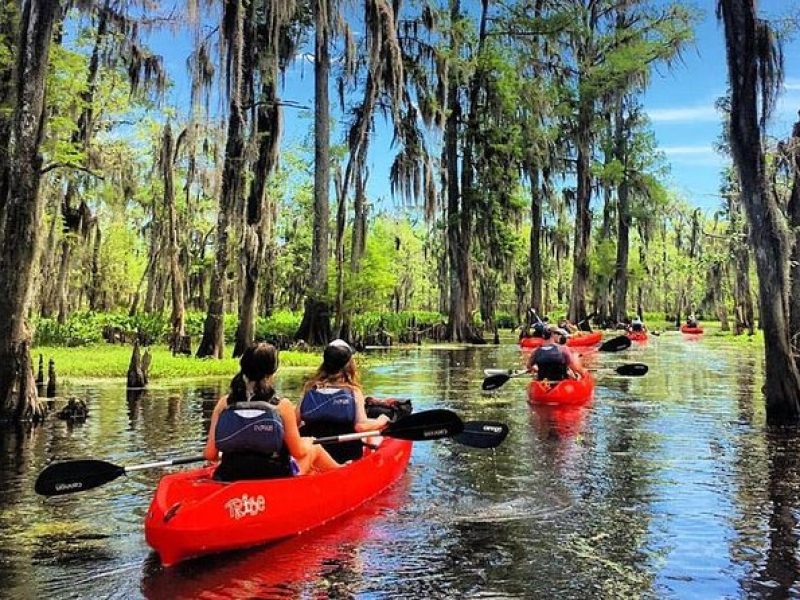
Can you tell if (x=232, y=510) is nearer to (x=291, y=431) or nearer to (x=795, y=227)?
(x=291, y=431)

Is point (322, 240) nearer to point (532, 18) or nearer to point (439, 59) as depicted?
point (439, 59)

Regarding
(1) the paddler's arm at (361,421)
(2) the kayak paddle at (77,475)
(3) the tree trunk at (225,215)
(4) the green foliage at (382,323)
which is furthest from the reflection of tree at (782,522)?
(4) the green foliage at (382,323)

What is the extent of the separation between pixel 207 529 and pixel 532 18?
122 feet

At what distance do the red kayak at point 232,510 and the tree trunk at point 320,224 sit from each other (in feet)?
64.8

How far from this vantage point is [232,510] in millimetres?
6109

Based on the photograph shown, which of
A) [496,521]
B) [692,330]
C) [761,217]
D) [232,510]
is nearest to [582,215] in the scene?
[692,330]

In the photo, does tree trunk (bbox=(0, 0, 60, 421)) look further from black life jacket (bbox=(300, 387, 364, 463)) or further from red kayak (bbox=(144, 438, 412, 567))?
red kayak (bbox=(144, 438, 412, 567))

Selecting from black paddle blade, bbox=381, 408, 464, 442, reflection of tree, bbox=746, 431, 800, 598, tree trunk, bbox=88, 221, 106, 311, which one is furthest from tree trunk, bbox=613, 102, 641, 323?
black paddle blade, bbox=381, 408, 464, 442

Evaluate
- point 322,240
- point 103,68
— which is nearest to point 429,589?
point 322,240

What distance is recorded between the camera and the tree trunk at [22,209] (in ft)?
38.6

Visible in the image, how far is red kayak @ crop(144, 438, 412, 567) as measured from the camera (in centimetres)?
586

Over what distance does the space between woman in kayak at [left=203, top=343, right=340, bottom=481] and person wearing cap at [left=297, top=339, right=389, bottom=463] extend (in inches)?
57.4

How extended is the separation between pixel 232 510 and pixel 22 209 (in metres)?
7.70

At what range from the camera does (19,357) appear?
→ 11.7 metres
